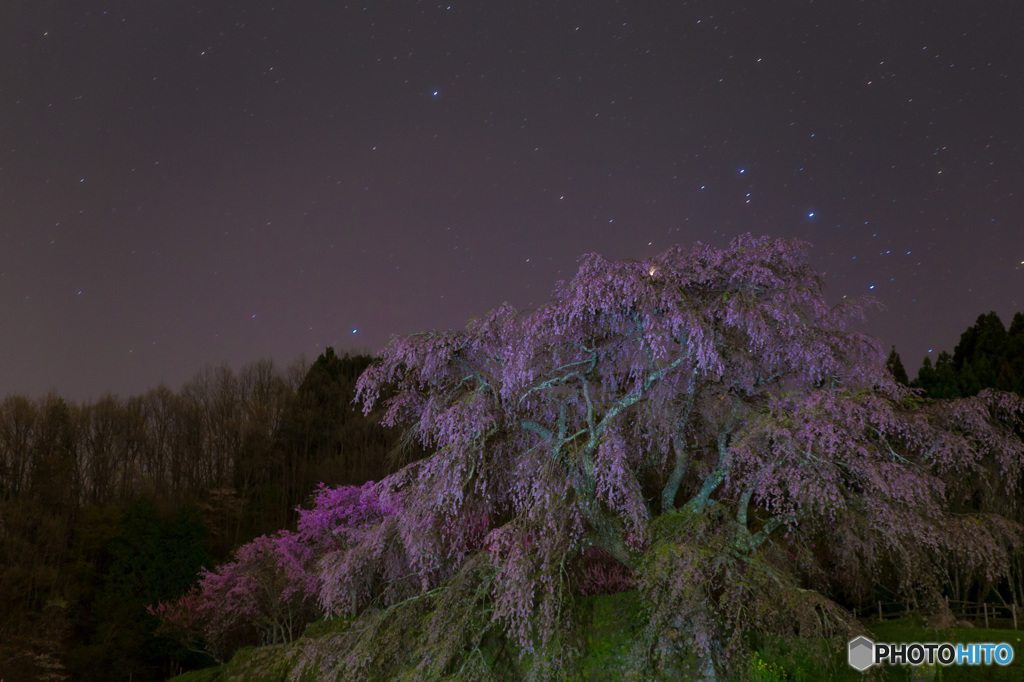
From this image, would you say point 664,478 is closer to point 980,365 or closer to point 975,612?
point 975,612

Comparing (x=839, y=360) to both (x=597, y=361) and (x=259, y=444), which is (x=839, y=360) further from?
(x=259, y=444)

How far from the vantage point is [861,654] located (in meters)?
8.25

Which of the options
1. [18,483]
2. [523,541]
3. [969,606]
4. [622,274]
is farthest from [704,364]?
[18,483]

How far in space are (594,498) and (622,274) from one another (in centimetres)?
290

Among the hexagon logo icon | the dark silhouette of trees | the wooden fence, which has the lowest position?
the wooden fence

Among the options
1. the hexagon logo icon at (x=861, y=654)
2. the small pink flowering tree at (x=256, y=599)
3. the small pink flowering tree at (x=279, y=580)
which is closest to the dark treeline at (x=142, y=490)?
the small pink flowering tree at (x=256, y=599)

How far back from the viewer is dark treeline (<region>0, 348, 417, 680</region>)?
22984 millimetres

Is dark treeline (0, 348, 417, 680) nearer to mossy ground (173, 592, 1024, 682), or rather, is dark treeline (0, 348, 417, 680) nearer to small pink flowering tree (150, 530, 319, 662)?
small pink flowering tree (150, 530, 319, 662)

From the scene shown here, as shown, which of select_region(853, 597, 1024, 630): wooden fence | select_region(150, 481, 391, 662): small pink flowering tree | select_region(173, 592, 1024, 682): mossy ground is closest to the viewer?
select_region(173, 592, 1024, 682): mossy ground

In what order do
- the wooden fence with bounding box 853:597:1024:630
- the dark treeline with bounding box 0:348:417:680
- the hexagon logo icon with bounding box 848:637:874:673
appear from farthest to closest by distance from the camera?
1. the dark treeline with bounding box 0:348:417:680
2. the wooden fence with bounding box 853:597:1024:630
3. the hexagon logo icon with bounding box 848:637:874:673

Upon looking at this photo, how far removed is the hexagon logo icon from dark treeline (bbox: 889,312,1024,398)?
8.11 meters

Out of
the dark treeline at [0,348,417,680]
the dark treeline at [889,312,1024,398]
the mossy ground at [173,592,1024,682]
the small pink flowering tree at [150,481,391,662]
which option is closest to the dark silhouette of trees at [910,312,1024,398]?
the dark treeline at [889,312,1024,398]

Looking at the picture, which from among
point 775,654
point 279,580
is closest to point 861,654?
point 775,654

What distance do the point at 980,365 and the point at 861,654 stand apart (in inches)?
524
